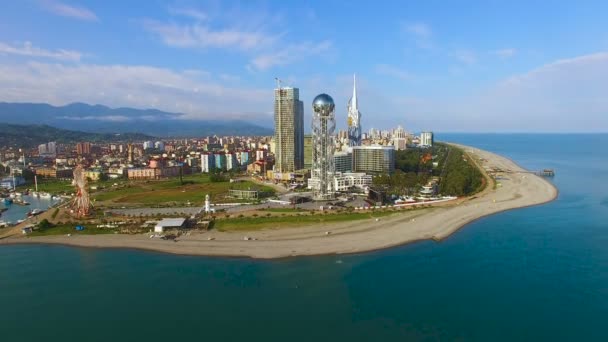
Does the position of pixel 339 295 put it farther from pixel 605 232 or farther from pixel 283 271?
pixel 605 232

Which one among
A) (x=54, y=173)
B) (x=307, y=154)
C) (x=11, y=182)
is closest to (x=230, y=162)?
(x=307, y=154)

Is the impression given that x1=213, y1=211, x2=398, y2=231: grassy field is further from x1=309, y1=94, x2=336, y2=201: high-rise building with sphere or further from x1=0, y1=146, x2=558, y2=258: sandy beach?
x1=309, y1=94, x2=336, y2=201: high-rise building with sphere

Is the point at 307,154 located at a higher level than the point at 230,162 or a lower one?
higher

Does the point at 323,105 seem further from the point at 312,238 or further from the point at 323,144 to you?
the point at 312,238

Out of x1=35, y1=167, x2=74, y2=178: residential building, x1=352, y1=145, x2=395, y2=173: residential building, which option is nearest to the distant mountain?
x1=35, y1=167, x2=74, y2=178: residential building

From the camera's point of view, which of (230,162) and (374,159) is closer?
(374,159)

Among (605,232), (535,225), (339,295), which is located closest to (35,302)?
(339,295)
